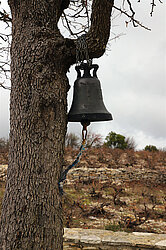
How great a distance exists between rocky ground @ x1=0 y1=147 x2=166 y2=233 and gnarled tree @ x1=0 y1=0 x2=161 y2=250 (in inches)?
127

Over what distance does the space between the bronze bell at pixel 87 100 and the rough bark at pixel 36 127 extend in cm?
10

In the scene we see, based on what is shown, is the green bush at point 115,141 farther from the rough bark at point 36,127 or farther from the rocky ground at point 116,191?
the rough bark at point 36,127

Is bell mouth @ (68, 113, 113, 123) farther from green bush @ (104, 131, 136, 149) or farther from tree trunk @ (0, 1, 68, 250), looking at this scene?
green bush @ (104, 131, 136, 149)

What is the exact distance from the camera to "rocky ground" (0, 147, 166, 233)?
16.9ft

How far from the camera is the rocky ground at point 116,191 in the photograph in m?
5.16

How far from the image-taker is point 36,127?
1.82m

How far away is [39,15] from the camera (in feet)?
6.72

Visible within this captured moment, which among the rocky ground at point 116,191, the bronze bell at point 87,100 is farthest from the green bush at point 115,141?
the bronze bell at point 87,100

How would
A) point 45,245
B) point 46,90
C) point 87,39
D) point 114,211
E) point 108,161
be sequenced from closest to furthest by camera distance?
point 45,245, point 46,90, point 87,39, point 114,211, point 108,161

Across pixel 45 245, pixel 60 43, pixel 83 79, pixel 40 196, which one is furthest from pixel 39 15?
pixel 45 245

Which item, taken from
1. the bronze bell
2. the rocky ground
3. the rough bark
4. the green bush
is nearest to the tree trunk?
the rough bark

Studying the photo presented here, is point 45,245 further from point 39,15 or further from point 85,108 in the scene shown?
point 39,15

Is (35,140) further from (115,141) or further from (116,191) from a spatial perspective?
(115,141)

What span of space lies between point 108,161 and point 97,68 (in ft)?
29.5
